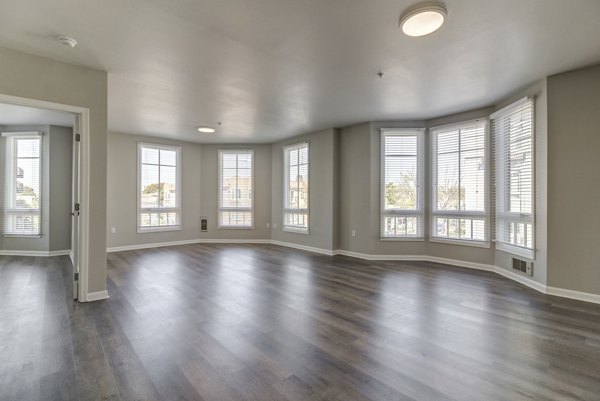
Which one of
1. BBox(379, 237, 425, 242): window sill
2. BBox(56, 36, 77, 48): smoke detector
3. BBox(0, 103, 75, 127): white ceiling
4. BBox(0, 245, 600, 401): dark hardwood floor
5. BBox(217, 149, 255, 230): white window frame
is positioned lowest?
BBox(0, 245, 600, 401): dark hardwood floor

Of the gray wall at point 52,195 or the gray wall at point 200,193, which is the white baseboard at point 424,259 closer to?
the gray wall at point 200,193

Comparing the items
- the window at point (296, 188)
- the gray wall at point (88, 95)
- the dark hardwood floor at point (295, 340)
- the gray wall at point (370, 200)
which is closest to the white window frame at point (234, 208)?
the window at point (296, 188)

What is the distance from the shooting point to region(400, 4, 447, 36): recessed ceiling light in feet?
7.41

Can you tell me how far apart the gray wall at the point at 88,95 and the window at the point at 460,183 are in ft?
17.7

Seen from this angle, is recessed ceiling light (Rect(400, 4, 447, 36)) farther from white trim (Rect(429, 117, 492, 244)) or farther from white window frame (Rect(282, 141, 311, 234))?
white window frame (Rect(282, 141, 311, 234))

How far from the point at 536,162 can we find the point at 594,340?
2.34 m

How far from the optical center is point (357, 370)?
204 centimetres

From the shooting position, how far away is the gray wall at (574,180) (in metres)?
3.46

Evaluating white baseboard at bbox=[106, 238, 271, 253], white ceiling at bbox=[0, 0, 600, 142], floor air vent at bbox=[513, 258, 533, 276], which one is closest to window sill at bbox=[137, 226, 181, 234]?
white baseboard at bbox=[106, 238, 271, 253]

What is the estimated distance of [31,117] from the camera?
5430mm

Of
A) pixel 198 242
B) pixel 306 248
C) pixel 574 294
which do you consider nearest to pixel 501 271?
pixel 574 294

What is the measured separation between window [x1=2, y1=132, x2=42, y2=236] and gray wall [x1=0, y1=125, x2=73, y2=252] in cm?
12

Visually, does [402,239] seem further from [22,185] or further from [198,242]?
[22,185]

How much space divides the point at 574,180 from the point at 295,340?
390 centimetres
